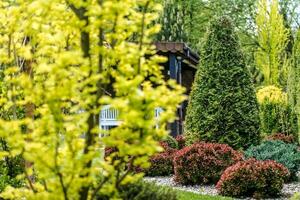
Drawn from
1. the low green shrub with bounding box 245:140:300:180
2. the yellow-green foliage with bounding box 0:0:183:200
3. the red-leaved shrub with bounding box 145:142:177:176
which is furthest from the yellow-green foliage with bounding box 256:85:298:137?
the yellow-green foliage with bounding box 0:0:183:200

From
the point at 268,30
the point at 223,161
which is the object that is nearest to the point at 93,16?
the point at 223,161

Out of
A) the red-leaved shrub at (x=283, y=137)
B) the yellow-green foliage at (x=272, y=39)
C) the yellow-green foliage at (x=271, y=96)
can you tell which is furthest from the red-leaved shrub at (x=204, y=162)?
the yellow-green foliage at (x=272, y=39)

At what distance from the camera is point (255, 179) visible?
27.6ft

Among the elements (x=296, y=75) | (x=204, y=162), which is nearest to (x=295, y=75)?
(x=296, y=75)

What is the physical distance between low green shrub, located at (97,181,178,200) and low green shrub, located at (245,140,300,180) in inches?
209

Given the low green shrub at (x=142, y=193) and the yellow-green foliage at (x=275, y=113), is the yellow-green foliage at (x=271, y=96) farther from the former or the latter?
the low green shrub at (x=142, y=193)

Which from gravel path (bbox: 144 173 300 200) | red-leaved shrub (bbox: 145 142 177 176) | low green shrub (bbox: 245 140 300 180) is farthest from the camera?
red-leaved shrub (bbox: 145 142 177 176)

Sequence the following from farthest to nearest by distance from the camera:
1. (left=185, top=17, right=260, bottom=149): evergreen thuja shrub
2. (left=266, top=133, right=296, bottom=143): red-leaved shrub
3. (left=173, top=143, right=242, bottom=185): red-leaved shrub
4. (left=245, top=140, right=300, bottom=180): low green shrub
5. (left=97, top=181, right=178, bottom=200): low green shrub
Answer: (left=266, top=133, right=296, bottom=143): red-leaved shrub, (left=185, top=17, right=260, bottom=149): evergreen thuja shrub, (left=245, top=140, right=300, bottom=180): low green shrub, (left=173, top=143, right=242, bottom=185): red-leaved shrub, (left=97, top=181, right=178, bottom=200): low green shrub

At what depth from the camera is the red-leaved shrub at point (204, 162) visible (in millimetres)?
9555

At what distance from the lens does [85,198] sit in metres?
3.63

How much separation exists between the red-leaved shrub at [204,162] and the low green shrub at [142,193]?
15.8 ft

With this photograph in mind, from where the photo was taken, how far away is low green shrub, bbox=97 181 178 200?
181 inches

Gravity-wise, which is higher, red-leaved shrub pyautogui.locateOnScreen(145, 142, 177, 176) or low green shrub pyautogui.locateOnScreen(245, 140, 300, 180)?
low green shrub pyautogui.locateOnScreen(245, 140, 300, 180)

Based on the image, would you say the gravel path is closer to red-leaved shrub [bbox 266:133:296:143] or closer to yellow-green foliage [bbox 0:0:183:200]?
red-leaved shrub [bbox 266:133:296:143]
